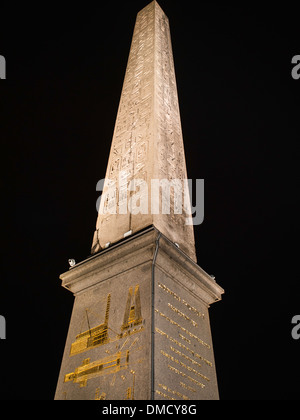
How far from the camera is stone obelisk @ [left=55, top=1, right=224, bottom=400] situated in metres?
4.70

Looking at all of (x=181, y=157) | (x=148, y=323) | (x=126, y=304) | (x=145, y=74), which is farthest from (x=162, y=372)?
(x=145, y=74)

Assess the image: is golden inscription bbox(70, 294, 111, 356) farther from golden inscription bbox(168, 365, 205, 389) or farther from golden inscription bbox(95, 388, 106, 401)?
golden inscription bbox(168, 365, 205, 389)

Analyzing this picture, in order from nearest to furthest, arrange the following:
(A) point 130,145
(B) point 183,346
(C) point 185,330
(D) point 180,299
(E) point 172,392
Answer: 1. (E) point 172,392
2. (B) point 183,346
3. (C) point 185,330
4. (D) point 180,299
5. (A) point 130,145

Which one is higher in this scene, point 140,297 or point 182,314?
point 182,314

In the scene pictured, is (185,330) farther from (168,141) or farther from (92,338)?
(168,141)

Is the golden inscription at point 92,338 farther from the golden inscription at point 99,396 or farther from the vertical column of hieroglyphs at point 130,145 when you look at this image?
the vertical column of hieroglyphs at point 130,145

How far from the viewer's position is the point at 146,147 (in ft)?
23.5

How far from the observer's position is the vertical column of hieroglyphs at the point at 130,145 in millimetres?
6520

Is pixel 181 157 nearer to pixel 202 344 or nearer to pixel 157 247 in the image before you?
pixel 157 247

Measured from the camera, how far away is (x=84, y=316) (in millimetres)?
5664

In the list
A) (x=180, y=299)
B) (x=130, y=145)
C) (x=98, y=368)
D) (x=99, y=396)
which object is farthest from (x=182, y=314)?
(x=130, y=145)

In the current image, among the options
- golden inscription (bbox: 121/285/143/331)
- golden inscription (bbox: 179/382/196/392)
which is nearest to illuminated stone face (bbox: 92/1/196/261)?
golden inscription (bbox: 121/285/143/331)

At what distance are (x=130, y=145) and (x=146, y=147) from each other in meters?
0.48

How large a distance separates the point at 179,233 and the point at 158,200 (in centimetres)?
66
